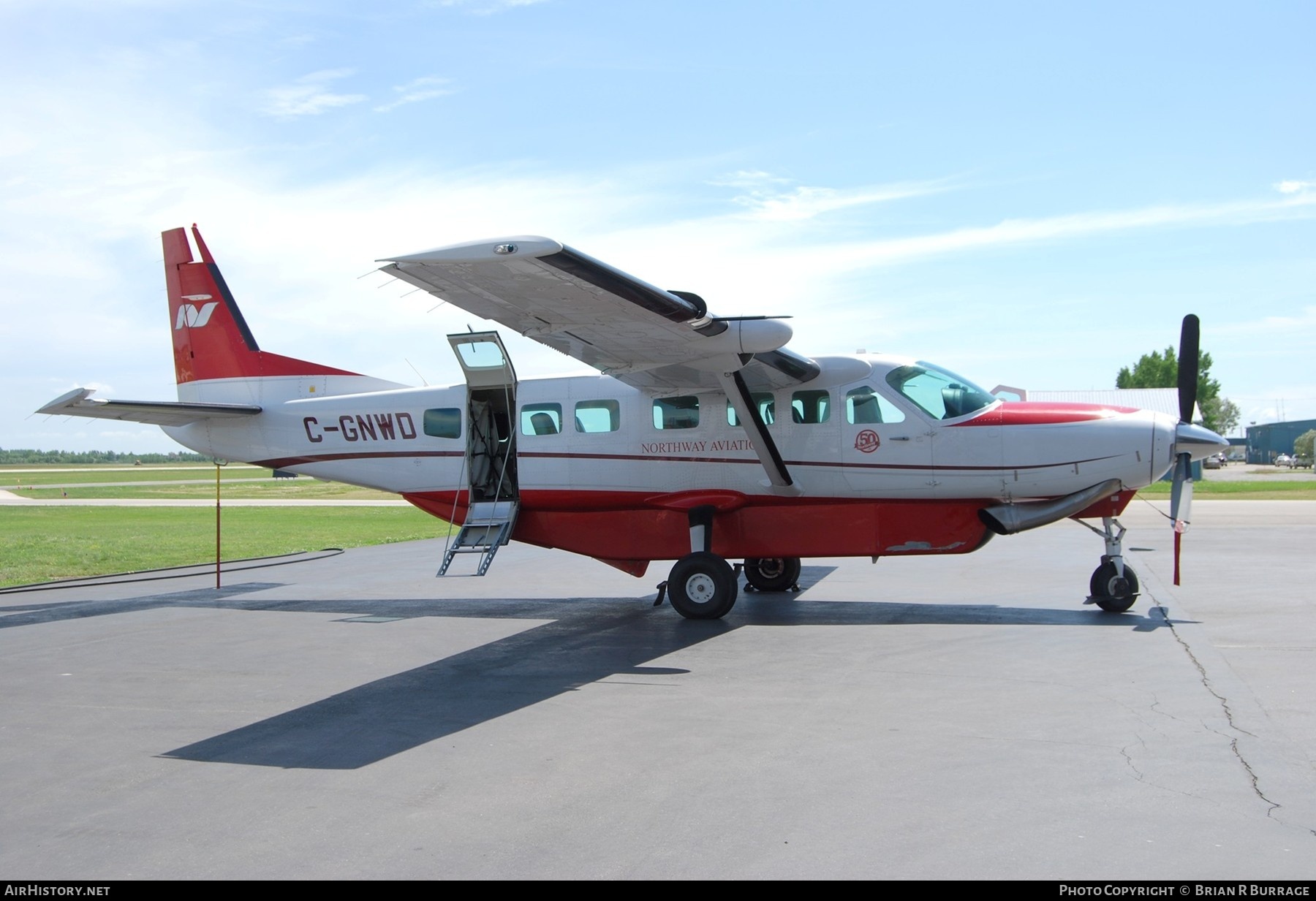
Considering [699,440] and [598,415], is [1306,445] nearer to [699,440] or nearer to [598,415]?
[699,440]

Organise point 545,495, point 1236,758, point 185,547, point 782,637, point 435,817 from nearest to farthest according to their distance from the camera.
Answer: point 435,817 → point 1236,758 → point 782,637 → point 545,495 → point 185,547

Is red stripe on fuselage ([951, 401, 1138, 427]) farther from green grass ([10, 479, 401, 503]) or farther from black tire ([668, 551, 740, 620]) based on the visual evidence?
green grass ([10, 479, 401, 503])

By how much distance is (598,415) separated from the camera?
523 inches

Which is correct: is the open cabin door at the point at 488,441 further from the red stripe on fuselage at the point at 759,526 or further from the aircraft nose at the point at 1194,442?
the aircraft nose at the point at 1194,442

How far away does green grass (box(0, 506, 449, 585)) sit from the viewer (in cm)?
1933

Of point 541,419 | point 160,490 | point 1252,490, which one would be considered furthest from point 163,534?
point 1252,490

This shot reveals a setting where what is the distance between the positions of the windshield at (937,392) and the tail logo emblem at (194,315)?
397 inches

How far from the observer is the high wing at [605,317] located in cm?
796

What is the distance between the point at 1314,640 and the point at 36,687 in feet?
36.5

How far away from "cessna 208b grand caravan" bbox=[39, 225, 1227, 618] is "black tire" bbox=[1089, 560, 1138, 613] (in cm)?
2

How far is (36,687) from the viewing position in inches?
340

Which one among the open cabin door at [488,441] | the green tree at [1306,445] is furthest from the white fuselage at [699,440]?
the green tree at [1306,445]

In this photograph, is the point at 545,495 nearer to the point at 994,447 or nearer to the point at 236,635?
the point at 236,635

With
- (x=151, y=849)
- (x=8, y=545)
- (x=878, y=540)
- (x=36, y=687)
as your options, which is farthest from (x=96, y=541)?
(x=151, y=849)
